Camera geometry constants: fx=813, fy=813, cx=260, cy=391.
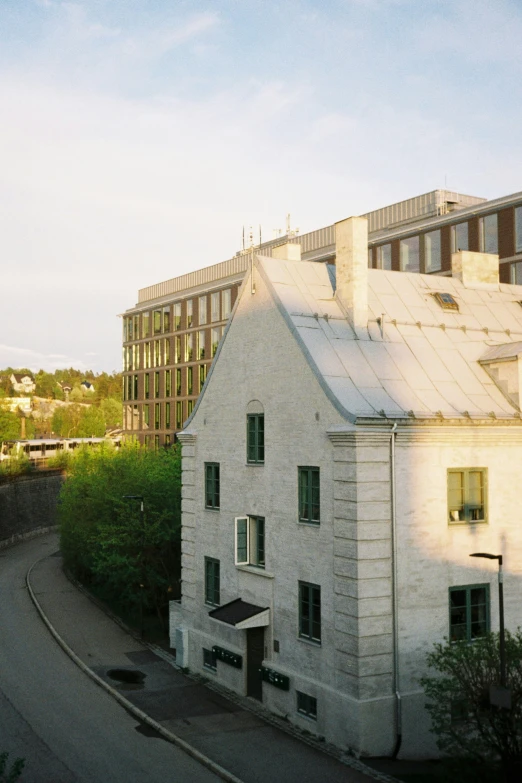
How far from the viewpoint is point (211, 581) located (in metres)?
30.1

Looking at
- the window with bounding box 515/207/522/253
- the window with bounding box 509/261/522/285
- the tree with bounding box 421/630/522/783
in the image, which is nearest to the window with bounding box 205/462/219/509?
the tree with bounding box 421/630/522/783

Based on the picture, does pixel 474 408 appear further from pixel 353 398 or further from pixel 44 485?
pixel 44 485

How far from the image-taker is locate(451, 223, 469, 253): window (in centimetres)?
5684

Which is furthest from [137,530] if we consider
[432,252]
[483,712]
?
[432,252]

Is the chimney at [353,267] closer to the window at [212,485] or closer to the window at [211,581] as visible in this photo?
the window at [212,485]

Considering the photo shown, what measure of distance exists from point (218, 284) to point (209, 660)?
54.6 meters

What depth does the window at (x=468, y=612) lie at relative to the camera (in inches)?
943

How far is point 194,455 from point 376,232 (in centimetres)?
3857

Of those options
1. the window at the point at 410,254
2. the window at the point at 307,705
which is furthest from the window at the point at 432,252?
the window at the point at 307,705

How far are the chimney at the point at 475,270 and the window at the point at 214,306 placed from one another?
5032cm

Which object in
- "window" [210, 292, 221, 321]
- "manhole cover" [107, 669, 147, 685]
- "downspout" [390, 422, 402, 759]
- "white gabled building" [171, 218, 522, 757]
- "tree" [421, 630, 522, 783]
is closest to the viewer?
"tree" [421, 630, 522, 783]

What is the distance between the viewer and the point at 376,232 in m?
64.9

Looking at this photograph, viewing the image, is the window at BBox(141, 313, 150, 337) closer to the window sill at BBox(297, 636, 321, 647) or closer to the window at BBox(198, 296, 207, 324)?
the window at BBox(198, 296, 207, 324)

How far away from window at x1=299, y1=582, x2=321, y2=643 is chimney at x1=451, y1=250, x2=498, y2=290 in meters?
14.0
